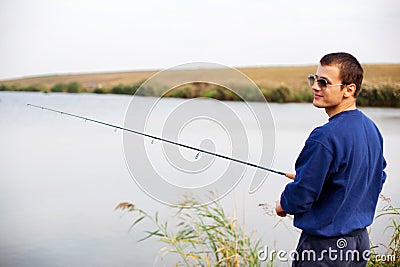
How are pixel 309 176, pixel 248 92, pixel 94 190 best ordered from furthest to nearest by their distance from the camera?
pixel 94 190 < pixel 248 92 < pixel 309 176

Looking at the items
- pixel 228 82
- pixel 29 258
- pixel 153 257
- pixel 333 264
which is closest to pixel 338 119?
pixel 333 264

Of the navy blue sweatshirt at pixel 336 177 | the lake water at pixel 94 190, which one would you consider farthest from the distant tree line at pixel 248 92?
the navy blue sweatshirt at pixel 336 177

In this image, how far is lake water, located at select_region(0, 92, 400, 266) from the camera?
3.90m

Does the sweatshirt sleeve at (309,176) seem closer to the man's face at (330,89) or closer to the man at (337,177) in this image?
the man at (337,177)

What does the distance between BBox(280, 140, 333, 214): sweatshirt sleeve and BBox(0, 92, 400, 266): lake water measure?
2.69 ft

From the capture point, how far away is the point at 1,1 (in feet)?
20.6

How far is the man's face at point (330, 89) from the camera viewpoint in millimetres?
1557

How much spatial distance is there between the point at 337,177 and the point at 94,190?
4096mm

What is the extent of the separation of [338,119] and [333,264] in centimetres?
45

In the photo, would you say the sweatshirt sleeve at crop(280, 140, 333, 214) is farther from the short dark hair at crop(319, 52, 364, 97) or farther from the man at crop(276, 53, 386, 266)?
the short dark hair at crop(319, 52, 364, 97)

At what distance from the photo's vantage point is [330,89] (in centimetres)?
156

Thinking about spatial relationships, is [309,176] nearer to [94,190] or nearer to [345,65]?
[345,65]

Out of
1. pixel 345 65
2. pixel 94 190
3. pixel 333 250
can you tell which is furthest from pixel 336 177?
pixel 94 190

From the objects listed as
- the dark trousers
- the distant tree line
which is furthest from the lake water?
the dark trousers
